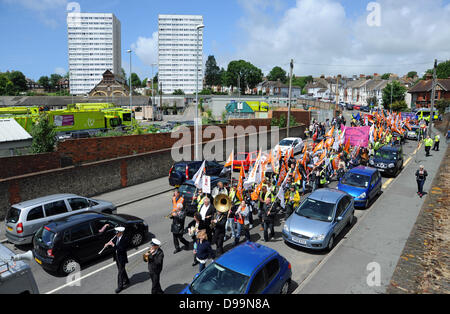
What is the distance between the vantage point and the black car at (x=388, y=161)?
792 inches

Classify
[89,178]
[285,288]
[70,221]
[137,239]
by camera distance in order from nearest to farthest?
[285,288] → [70,221] → [137,239] → [89,178]

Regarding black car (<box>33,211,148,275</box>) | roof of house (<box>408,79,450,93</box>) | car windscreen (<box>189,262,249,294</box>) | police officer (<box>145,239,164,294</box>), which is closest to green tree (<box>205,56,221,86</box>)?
roof of house (<box>408,79,450,93</box>)

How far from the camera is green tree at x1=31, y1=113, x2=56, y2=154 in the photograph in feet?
52.5

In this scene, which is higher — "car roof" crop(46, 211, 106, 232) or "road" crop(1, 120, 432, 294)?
"car roof" crop(46, 211, 106, 232)

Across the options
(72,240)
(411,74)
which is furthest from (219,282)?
(411,74)

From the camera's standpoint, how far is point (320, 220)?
35.6 ft

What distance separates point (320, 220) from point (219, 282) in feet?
17.5

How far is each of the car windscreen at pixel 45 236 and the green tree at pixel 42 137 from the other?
28.3ft

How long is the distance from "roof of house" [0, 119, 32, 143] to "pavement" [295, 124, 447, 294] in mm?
16174

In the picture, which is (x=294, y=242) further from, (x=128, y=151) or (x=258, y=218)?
(x=128, y=151)

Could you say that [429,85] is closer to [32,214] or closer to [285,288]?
[285,288]

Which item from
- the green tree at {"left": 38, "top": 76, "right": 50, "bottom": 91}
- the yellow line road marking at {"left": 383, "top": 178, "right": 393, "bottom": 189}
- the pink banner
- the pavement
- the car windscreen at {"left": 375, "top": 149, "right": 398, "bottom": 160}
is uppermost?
the green tree at {"left": 38, "top": 76, "right": 50, "bottom": 91}

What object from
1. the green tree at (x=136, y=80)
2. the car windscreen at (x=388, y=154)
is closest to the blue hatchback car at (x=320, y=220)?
the car windscreen at (x=388, y=154)

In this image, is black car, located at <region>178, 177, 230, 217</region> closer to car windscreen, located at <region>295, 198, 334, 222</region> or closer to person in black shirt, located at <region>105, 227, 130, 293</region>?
A: car windscreen, located at <region>295, 198, 334, 222</region>
